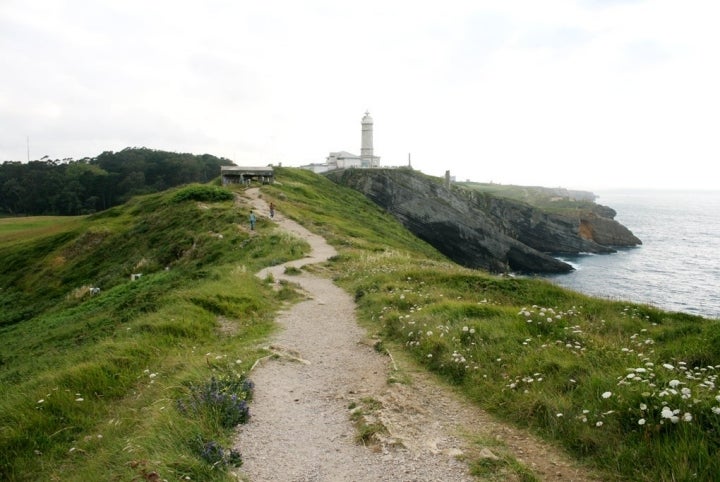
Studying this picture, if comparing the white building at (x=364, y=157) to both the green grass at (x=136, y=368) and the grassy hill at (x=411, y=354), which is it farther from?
the grassy hill at (x=411, y=354)

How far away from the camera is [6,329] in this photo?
26531mm

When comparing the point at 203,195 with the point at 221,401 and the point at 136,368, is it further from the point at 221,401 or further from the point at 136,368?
the point at 221,401

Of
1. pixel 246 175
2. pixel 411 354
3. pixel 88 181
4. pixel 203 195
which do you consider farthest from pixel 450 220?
pixel 88 181

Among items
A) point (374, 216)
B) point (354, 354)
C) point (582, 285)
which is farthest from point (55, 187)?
point (354, 354)

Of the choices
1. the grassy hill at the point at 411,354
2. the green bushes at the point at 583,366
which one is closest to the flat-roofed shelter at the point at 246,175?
the grassy hill at the point at 411,354

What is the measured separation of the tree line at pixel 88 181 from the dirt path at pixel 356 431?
98032 millimetres

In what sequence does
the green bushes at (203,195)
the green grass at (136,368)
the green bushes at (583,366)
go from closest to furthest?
the green bushes at (583,366) < the green grass at (136,368) < the green bushes at (203,195)

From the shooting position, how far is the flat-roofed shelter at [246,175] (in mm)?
61000

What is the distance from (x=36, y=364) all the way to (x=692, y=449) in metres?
15.0

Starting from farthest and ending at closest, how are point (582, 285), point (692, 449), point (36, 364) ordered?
point (582, 285)
point (36, 364)
point (692, 449)

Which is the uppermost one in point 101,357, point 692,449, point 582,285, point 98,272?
point 692,449

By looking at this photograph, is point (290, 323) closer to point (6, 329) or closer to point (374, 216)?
point (6, 329)

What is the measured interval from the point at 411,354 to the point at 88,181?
108813 mm

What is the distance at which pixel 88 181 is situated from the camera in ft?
328
